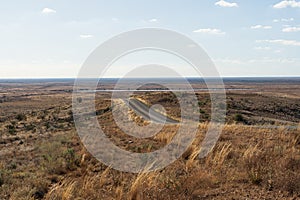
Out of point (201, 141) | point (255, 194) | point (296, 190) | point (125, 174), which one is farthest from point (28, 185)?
point (201, 141)

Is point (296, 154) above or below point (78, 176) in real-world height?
above

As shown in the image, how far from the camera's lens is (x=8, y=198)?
24.3ft

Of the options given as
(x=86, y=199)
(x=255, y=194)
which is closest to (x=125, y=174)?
(x=86, y=199)

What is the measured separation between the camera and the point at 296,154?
30.9 ft

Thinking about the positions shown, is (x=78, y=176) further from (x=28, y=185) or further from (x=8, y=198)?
(x=8, y=198)

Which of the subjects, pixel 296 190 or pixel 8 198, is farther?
pixel 8 198

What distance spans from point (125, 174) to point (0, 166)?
4.94 m

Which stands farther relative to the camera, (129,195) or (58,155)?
(58,155)

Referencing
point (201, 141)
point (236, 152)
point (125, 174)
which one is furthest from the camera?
point (201, 141)

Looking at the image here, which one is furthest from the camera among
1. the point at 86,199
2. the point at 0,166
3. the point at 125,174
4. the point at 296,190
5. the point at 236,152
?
the point at 0,166

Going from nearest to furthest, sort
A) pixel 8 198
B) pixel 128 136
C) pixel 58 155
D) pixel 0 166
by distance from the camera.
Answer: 1. pixel 8 198
2. pixel 0 166
3. pixel 58 155
4. pixel 128 136

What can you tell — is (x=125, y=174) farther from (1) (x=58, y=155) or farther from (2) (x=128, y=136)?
(2) (x=128, y=136)

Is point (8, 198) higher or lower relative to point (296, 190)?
lower

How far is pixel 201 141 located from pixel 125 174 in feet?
16.3
